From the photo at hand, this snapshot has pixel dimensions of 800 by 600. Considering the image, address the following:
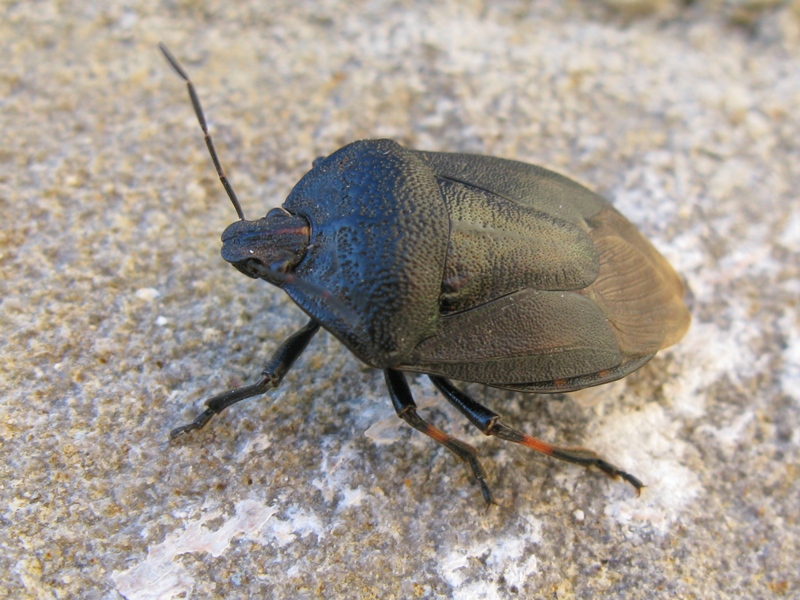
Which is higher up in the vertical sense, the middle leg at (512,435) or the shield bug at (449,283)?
the shield bug at (449,283)

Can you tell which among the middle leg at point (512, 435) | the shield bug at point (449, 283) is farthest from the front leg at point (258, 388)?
the middle leg at point (512, 435)

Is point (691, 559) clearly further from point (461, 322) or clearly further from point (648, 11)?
point (648, 11)

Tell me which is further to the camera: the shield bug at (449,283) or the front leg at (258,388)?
the front leg at (258,388)

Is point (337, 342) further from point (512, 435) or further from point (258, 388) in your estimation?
point (512, 435)

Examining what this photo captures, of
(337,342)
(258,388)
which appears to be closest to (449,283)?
(337,342)

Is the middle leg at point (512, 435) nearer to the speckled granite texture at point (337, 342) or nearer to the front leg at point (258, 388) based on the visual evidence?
the speckled granite texture at point (337, 342)

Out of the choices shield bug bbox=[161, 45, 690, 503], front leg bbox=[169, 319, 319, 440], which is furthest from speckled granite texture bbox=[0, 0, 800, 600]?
shield bug bbox=[161, 45, 690, 503]
